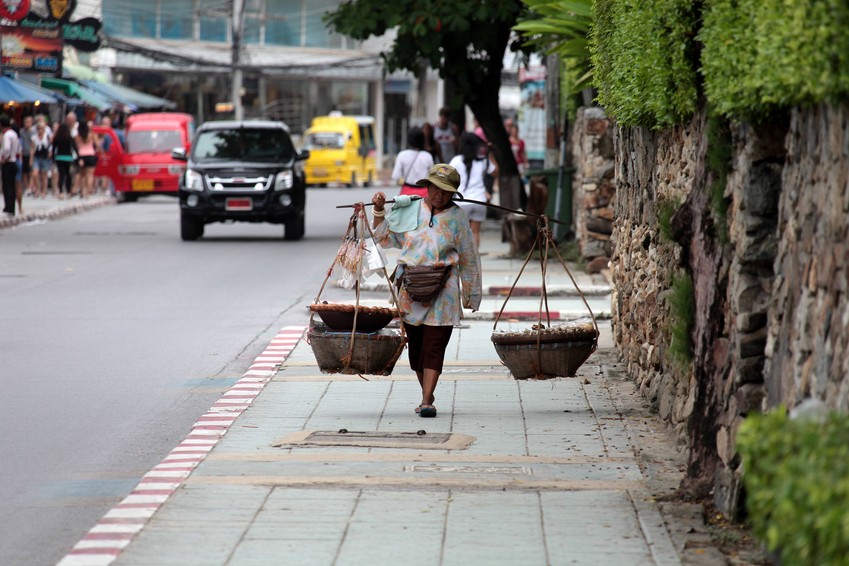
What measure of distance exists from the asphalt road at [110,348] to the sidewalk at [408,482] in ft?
1.09

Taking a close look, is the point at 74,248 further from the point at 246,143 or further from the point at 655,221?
the point at 655,221

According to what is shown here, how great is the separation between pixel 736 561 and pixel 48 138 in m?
33.3

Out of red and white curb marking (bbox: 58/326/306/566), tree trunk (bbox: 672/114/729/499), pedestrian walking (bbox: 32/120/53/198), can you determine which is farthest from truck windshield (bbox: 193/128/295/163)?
tree trunk (bbox: 672/114/729/499)

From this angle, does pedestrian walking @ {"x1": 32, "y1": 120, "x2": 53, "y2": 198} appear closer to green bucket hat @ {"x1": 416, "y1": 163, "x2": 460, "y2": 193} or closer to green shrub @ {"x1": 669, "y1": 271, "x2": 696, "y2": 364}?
green bucket hat @ {"x1": 416, "y1": 163, "x2": 460, "y2": 193}

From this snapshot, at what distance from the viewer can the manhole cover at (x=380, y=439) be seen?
879cm

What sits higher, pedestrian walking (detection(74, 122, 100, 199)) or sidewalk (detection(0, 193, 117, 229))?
pedestrian walking (detection(74, 122, 100, 199))

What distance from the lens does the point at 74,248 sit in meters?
25.1

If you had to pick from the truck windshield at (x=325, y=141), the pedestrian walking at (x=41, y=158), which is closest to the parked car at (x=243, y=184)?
the pedestrian walking at (x=41, y=158)

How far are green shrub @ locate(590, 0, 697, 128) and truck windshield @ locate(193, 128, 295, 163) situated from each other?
55.1ft

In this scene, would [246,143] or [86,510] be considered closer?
[86,510]

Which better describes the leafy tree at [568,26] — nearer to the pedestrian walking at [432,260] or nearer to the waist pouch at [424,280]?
the pedestrian walking at [432,260]

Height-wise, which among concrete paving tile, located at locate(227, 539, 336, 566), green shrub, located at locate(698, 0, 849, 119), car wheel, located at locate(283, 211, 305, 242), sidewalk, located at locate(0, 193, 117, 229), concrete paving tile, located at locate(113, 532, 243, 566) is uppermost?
green shrub, located at locate(698, 0, 849, 119)

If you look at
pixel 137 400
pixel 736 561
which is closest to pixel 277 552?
pixel 736 561

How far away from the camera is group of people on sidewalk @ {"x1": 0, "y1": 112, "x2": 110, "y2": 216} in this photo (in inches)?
1415
